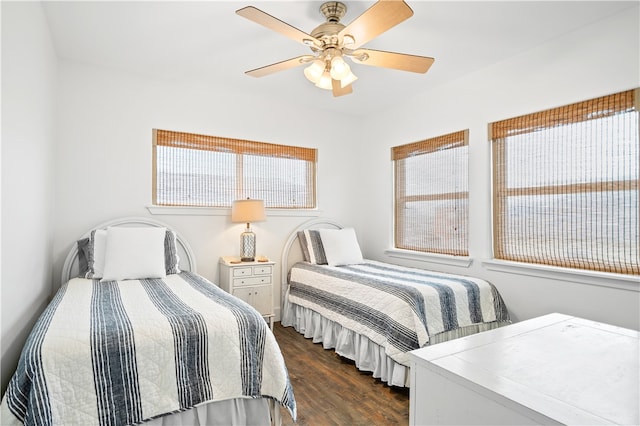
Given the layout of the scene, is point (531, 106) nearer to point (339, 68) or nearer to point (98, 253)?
point (339, 68)

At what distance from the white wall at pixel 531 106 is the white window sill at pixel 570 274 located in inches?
0.8

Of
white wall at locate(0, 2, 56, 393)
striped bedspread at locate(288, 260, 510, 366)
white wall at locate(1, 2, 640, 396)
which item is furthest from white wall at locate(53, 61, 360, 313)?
striped bedspread at locate(288, 260, 510, 366)

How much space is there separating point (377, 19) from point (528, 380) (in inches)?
68.8

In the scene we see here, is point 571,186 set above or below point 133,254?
above

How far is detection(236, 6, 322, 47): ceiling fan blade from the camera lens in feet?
5.82

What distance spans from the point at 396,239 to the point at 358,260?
25.1 inches

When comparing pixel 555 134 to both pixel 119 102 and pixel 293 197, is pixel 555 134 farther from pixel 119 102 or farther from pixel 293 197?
pixel 119 102

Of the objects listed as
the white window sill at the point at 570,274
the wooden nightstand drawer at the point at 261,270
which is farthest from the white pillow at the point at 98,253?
the white window sill at the point at 570,274

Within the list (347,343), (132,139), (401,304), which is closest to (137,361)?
(401,304)

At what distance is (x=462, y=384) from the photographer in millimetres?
888

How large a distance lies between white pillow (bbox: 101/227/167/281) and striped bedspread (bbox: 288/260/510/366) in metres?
1.43

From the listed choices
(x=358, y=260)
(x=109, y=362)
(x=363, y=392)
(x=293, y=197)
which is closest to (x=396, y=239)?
(x=358, y=260)

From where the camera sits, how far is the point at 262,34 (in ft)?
8.53

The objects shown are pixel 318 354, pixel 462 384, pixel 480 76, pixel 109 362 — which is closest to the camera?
pixel 462 384
